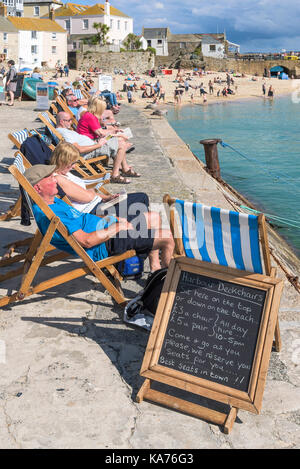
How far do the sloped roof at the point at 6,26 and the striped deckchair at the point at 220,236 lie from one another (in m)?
65.3

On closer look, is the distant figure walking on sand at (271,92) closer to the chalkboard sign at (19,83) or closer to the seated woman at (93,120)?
the chalkboard sign at (19,83)

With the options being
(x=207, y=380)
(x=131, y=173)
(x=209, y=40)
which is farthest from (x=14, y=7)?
(x=207, y=380)

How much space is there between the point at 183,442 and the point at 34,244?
2.22 metres

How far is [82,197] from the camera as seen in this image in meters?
4.77

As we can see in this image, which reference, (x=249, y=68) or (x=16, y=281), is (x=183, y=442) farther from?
(x=249, y=68)

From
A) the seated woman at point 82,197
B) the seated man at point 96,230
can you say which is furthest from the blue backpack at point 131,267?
the seated woman at point 82,197

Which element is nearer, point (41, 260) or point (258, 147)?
point (41, 260)

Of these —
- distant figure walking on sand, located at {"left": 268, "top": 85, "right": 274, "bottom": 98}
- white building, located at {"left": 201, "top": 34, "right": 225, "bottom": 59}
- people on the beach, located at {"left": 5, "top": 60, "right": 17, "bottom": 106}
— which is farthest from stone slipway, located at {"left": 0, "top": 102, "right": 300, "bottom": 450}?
white building, located at {"left": 201, "top": 34, "right": 225, "bottom": 59}

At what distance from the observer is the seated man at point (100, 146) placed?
819 cm

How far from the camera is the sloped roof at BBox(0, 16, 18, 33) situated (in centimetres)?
6153

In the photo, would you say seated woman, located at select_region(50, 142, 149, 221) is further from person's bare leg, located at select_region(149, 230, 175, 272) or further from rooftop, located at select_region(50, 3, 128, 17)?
rooftop, located at select_region(50, 3, 128, 17)

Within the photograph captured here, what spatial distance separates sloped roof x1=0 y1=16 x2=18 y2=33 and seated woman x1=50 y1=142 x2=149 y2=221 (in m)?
63.5

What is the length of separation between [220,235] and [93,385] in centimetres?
122

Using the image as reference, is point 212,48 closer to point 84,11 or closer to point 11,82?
point 84,11
